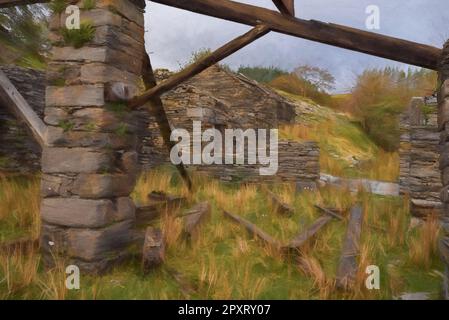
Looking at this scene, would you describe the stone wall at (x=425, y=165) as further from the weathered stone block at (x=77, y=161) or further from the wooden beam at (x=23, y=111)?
the wooden beam at (x=23, y=111)

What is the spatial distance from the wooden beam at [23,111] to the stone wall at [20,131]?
2241mm

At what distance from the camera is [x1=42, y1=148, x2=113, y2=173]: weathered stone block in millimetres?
3271

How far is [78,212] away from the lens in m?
3.25

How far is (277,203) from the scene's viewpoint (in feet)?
20.5

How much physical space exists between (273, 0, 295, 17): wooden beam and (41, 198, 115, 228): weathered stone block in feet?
9.30

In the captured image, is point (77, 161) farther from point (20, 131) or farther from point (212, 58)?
point (20, 131)

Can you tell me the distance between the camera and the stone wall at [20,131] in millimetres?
6824

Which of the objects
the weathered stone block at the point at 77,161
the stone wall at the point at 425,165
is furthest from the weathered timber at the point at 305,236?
the weathered stone block at the point at 77,161

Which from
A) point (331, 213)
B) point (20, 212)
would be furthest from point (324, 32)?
point (20, 212)

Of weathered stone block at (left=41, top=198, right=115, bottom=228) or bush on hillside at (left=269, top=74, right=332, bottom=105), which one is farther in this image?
bush on hillside at (left=269, top=74, right=332, bottom=105)

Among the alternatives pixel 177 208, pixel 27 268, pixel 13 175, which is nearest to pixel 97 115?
pixel 27 268

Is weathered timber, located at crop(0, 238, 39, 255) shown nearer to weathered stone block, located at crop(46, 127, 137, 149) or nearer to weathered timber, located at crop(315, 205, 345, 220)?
weathered stone block, located at crop(46, 127, 137, 149)

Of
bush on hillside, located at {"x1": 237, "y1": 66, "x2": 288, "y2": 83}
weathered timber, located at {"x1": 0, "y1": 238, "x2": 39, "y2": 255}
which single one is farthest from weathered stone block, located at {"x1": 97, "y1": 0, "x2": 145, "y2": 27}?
bush on hillside, located at {"x1": 237, "y1": 66, "x2": 288, "y2": 83}
